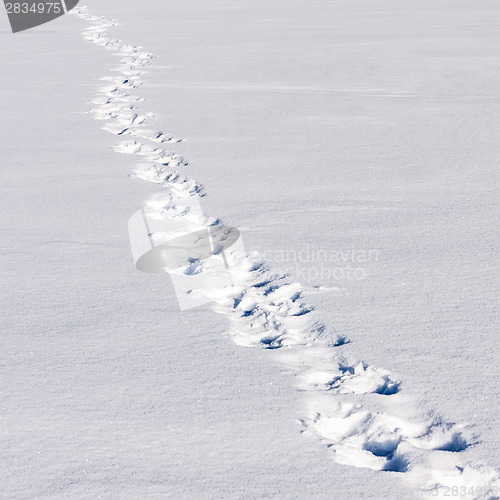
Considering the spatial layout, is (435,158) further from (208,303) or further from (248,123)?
(208,303)

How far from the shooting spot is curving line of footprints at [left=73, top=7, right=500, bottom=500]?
158cm

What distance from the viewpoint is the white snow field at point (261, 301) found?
1.63m

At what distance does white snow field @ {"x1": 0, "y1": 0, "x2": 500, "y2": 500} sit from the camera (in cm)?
163

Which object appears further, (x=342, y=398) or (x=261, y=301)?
(x=261, y=301)

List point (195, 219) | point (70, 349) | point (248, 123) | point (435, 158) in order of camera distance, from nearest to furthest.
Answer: point (70, 349)
point (195, 219)
point (435, 158)
point (248, 123)

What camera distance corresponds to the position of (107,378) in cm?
198

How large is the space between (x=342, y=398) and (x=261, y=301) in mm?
626

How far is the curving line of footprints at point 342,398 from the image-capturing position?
1583 millimetres

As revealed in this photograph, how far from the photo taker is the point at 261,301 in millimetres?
2408

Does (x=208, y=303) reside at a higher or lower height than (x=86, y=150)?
lower

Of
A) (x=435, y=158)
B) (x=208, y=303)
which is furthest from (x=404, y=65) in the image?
(x=208, y=303)

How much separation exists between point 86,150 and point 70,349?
8.09ft

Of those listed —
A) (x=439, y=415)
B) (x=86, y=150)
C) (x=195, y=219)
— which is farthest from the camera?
(x=86, y=150)

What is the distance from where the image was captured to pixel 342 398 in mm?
1856
